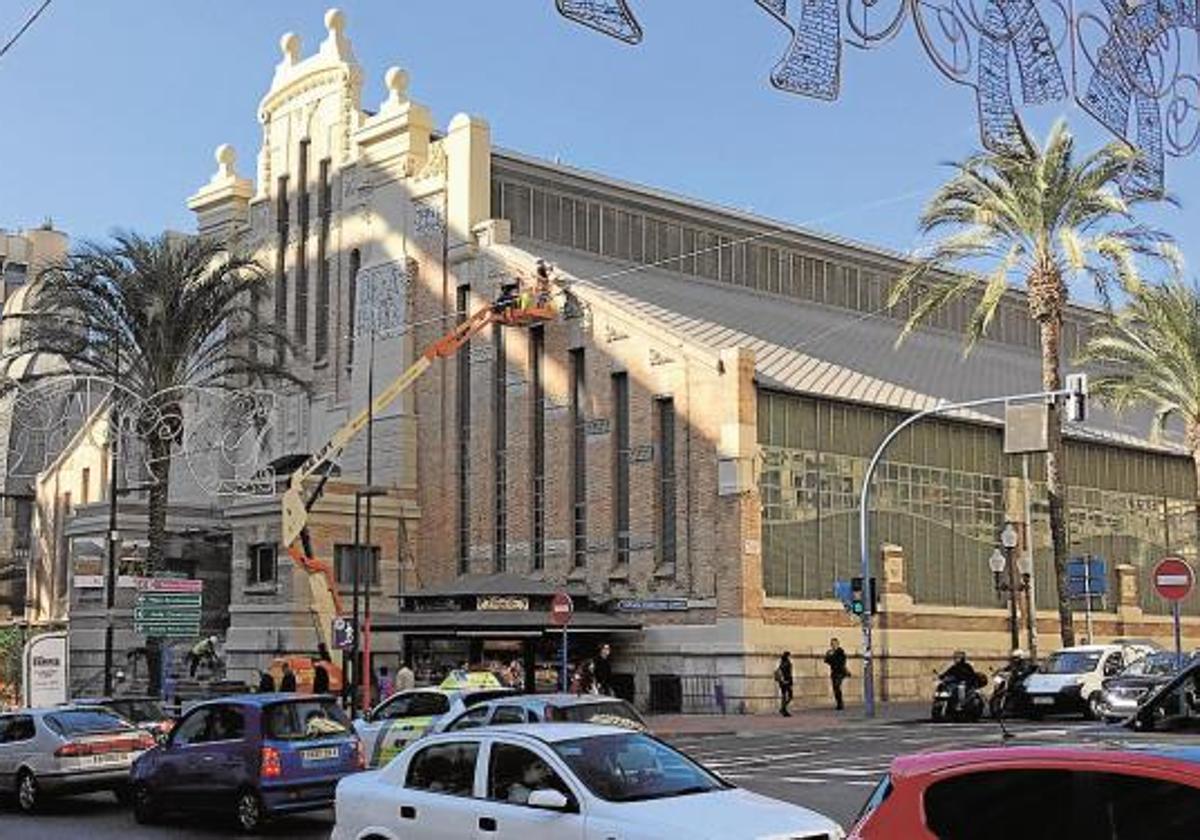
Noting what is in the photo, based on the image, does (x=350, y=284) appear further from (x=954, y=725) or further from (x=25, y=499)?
(x=25, y=499)

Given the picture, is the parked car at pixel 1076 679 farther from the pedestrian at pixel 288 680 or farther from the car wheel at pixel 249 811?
the car wheel at pixel 249 811

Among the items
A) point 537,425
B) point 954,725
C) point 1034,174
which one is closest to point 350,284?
point 537,425

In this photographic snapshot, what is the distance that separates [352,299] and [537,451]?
39.1 ft

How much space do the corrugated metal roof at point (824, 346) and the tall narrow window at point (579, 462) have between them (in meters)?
2.64

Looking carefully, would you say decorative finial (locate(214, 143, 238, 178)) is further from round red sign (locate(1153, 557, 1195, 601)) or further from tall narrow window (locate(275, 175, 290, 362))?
round red sign (locate(1153, 557, 1195, 601))

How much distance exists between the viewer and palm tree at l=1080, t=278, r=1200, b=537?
4072 centimetres

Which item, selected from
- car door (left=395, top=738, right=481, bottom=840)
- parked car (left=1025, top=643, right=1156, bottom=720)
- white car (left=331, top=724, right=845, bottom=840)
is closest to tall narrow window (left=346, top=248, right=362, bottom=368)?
parked car (left=1025, top=643, right=1156, bottom=720)

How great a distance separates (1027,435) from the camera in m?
30.1

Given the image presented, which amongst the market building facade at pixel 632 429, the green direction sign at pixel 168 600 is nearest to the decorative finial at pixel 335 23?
the market building facade at pixel 632 429

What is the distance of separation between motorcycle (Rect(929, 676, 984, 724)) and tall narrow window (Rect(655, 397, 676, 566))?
9.76m

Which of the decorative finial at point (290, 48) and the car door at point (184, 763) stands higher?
the decorative finial at point (290, 48)

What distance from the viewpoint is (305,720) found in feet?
54.6

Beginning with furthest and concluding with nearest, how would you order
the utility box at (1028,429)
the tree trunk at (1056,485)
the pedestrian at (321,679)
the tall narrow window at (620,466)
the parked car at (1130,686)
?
the tall narrow window at (620,466) → the tree trunk at (1056,485) → the pedestrian at (321,679) → the utility box at (1028,429) → the parked car at (1130,686)

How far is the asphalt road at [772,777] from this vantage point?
657 inches
